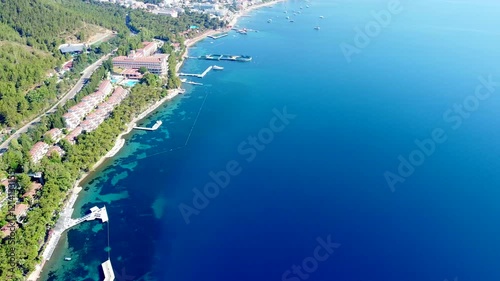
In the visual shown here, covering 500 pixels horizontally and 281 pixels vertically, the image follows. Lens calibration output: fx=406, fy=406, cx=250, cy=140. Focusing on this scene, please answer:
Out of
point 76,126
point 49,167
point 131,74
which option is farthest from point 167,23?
point 49,167

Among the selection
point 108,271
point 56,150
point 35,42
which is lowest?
point 108,271

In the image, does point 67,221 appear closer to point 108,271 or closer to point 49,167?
point 49,167

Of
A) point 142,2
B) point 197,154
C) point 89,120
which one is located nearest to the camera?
point 197,154

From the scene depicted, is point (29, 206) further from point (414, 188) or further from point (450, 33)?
point (450, 33)

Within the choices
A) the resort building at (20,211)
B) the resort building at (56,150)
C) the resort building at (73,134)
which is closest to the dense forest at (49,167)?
the resort building at (56,150)

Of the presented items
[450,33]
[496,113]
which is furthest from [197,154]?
Answer: [450,33]
